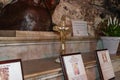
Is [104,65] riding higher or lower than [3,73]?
lower

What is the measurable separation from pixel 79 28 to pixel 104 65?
0.51m

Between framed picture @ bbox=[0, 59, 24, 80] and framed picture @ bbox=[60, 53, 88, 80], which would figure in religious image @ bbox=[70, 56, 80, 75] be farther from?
framed picture @ bbox=[0, 59, 24, 80]

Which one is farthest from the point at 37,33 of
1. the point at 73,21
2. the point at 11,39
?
the point at 73,21

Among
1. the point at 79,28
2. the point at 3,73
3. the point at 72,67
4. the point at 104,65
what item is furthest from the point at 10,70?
the point at 79,28

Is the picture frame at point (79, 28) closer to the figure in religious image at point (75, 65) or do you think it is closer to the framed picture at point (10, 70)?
the figure in religious image at point (75, 65)

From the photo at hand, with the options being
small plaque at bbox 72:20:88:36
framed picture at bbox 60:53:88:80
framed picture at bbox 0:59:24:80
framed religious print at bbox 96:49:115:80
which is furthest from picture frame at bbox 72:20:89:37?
framed picture at bbox 0:59:24:80

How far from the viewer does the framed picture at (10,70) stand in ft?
2.81

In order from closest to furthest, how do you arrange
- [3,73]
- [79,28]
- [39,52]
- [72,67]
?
[3,73]
[72,67]
[39,52]
[79,28]

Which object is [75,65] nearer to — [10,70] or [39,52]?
[39,52]

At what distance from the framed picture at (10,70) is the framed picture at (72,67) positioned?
34 centimetres

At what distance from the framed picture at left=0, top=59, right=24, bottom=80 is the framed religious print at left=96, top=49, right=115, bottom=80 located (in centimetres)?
78

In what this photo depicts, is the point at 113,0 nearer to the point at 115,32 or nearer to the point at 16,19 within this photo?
the point at 115,32

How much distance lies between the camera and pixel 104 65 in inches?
62.7

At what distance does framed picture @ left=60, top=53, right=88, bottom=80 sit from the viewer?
1.20 metres
